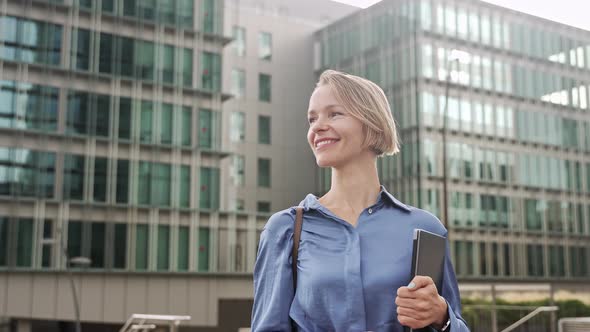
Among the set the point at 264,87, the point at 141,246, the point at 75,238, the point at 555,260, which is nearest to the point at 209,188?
the point at 141,246

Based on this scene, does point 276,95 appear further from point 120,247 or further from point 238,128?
point 120,247

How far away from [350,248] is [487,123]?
4660 cm

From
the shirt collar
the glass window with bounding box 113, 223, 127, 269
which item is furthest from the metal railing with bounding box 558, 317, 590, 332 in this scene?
the glass window with bounding box 113, 223, 127, 269

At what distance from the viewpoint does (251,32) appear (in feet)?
168

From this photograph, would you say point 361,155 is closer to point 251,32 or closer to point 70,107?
point 70,107

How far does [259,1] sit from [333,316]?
170 feet

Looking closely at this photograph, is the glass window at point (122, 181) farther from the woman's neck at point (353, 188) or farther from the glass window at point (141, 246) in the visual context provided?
the woman's neck at point (353, 188)

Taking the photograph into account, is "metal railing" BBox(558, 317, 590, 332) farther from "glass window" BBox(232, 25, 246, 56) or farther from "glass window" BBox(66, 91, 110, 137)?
"glass window" BBox(232, 25, 246, 56)

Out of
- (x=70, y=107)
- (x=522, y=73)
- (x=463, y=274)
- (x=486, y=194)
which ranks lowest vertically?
(x=463, y=274)

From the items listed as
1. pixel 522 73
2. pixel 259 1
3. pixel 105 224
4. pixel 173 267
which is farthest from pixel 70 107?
pixel 522 73

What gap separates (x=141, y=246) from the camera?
128 ft

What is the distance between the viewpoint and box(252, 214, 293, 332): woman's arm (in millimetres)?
2037

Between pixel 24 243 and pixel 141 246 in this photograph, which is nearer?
pixel 24 243

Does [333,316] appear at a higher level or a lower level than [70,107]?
lower
